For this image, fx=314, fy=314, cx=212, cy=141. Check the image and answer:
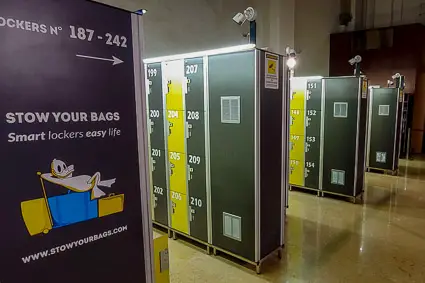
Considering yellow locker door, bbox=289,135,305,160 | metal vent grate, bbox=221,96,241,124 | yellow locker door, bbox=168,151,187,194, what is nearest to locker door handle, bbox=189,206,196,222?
yellow locker door, bbox=168,151,187,194

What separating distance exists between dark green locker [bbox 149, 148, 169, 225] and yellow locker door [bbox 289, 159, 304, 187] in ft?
8.35

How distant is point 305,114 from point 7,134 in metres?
4.58

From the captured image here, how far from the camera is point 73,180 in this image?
1269mm

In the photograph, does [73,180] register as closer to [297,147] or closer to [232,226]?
[232,226]

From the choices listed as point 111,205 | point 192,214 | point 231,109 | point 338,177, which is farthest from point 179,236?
point 338,177

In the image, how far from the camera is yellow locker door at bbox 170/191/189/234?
3480 mm

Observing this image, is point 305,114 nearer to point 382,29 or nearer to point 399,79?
point 399,79

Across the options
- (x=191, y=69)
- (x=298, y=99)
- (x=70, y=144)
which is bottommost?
(x=70, y=144)

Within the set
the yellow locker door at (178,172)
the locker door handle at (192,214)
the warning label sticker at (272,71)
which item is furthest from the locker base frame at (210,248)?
the warning label sticker at (272,71)

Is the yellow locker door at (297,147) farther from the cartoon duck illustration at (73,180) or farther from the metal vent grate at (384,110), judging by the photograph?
the cartoon duck illustration at (73,180)

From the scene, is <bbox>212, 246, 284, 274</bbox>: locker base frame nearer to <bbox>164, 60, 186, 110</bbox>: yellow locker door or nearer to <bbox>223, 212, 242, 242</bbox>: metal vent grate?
<bbox>223, 212, 242, 242</bbox>: metal vent grate

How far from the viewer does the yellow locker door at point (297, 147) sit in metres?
5.17

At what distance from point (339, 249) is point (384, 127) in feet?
13.1

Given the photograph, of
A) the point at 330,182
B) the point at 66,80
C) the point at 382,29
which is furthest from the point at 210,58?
the point at 382,29
